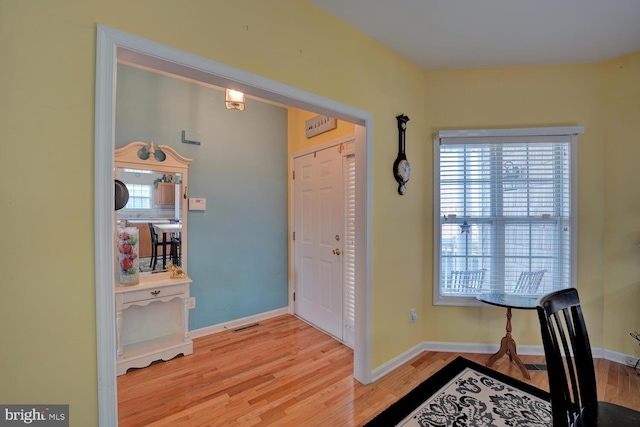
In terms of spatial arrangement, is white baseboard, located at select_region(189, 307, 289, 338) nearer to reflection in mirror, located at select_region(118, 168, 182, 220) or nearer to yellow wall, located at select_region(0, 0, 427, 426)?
reflection in mirror, located at select_region(118, 168, 182, 220)

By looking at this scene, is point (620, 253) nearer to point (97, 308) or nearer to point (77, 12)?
point (97, 308)

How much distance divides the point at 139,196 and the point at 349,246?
2.06 m

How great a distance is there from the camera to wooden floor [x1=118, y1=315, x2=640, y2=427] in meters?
1.79

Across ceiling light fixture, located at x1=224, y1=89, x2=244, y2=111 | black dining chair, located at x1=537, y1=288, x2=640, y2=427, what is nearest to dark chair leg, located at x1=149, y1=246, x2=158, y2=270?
ceiling light fixture, located at x1=224, y1=89, x2=244, y2=111

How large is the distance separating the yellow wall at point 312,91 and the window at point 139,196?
62.9 inches

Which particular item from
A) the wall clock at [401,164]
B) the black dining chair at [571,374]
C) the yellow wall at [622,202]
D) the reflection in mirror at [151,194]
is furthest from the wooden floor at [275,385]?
the wall clock at [401,164]

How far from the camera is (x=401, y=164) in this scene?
2.32m

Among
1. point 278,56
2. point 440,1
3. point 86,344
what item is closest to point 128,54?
point 278,56

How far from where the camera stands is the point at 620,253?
2352mm

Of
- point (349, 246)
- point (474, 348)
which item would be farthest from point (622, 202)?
point (349, 246)

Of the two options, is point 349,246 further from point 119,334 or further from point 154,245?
point 119,334

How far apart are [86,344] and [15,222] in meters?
0.53

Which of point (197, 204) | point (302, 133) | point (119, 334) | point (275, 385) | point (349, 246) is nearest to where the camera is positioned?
point (275, 385)

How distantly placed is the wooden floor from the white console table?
108 mm
